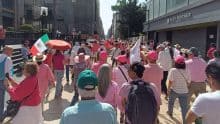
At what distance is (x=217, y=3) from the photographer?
2606 centimetres

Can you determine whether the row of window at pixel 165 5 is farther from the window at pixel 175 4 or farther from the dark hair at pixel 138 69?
the dark hair at pixel 138 69

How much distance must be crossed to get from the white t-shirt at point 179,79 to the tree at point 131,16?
8577 cm

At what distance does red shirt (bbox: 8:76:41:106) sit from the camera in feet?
23.3

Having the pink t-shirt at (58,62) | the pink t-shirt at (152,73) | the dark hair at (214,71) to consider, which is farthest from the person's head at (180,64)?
the pink t-shirt at (58,62)

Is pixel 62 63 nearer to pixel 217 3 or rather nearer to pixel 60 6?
pixel 217 3

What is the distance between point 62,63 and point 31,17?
60.0 meters

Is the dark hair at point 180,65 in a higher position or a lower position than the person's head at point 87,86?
lower

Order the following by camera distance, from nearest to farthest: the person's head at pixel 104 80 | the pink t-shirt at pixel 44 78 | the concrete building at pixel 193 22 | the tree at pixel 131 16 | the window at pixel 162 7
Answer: the person's head at pixel 104 80
the pink t-shirt at pixel 44 78
the concrete building at pixel 193 22
the window at pixel 162 7
the tree at pixel 131 16

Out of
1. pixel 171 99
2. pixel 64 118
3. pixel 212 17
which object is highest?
pixel 212 17

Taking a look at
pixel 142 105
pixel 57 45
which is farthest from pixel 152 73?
pixel 57 45

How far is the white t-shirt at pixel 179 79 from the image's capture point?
9.98 meters

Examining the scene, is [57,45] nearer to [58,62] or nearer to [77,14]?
[58,62]

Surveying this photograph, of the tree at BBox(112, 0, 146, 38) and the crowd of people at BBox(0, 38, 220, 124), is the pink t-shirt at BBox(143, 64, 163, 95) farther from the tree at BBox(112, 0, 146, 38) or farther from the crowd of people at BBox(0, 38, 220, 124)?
the tree at BBox(112, 0, 146, 38)

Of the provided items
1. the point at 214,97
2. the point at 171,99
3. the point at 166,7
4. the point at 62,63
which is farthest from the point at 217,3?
the point at 166,7
